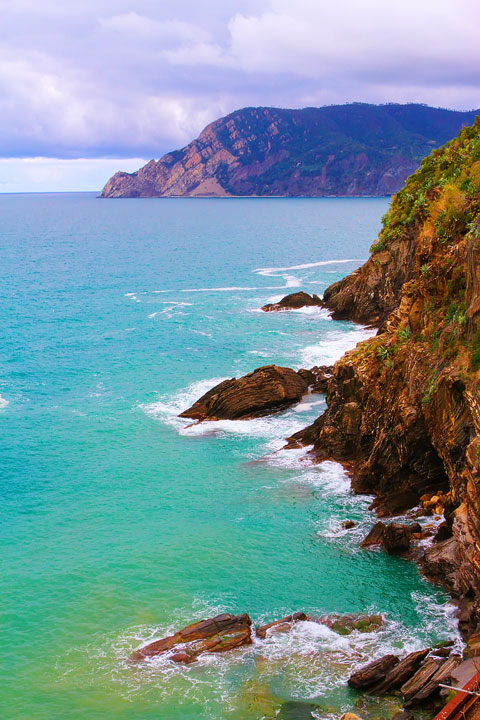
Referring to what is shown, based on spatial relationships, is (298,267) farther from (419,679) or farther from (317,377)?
(419,679)

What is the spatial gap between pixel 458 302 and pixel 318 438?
1479 centimetres

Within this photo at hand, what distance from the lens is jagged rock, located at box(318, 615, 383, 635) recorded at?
3228 cm

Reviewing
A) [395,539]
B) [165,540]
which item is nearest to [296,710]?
[395,539]

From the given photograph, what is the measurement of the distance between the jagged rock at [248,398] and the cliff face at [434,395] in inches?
274

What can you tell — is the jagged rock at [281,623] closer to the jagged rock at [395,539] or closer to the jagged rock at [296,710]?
the jagged rock at [296,710]

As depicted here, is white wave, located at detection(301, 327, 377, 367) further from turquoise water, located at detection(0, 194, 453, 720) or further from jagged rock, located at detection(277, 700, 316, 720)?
jagged rock, located at detection(277, 700, 316, 720)

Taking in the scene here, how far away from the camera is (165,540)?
4069 cm

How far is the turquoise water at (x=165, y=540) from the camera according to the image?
29719 mm

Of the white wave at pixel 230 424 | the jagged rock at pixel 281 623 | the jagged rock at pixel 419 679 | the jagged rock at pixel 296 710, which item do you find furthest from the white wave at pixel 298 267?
the jagged rock at pixel 296 710

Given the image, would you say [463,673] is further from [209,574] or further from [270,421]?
[270,421]

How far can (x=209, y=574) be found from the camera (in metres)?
37.3

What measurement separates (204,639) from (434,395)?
18.3 metres

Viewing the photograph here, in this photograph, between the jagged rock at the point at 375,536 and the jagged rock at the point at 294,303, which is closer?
the jagged rock at the point at 375,536

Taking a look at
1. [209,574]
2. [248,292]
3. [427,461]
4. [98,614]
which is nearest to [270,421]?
[427,461]
